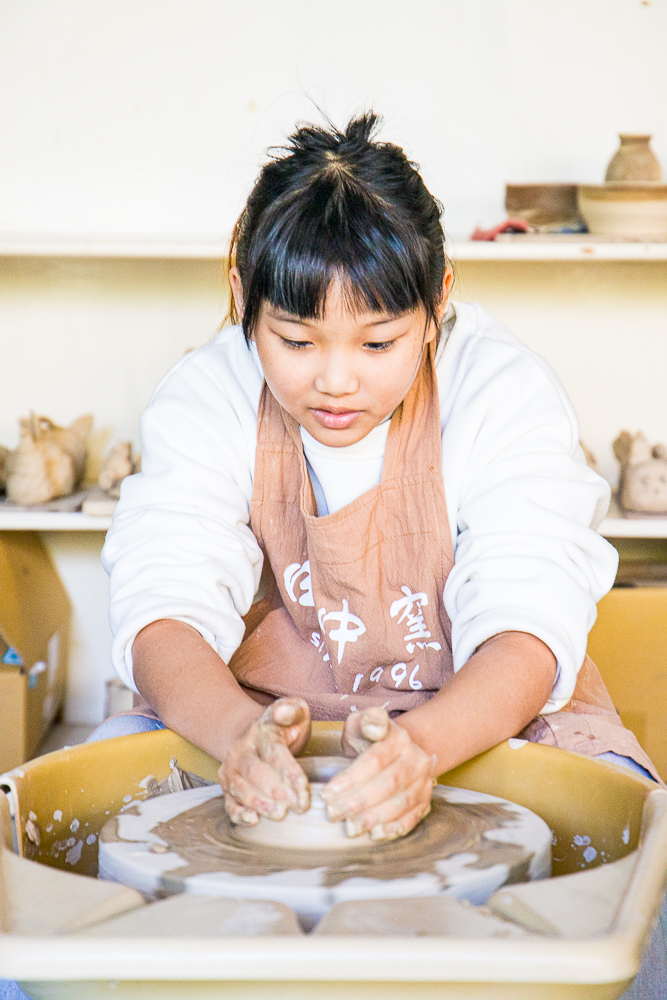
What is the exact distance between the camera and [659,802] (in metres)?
0.69

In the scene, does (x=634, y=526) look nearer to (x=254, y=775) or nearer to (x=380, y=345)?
(x=380, y=345)

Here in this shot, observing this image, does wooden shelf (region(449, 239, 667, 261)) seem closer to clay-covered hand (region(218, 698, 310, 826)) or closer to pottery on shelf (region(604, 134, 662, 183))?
pottery on shelf (region(604, 134, 662, 183))

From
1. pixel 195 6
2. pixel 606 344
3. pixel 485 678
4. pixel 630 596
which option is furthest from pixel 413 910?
pixel 195 6

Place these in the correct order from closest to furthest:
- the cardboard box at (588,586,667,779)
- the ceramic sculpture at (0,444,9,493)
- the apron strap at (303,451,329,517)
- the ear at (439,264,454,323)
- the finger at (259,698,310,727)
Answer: the finger at (259,698,310,727) < the ear at (439,264,454,323) < the apron strap at (303,451,329,517) < the cardboard box at (588,586,667,779) < the ceramic sculpture at (0,444,9,493)

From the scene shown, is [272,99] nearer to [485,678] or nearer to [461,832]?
[485,678]

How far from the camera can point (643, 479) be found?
1.73 m

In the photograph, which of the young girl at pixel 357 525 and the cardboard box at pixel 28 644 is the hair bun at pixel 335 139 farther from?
the cardboard box at pixel 28 644

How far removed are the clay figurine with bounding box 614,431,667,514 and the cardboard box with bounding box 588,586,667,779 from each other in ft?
0.61

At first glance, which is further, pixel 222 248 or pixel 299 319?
pixel 222 248

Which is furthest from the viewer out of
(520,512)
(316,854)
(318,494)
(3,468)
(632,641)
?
(3,468)

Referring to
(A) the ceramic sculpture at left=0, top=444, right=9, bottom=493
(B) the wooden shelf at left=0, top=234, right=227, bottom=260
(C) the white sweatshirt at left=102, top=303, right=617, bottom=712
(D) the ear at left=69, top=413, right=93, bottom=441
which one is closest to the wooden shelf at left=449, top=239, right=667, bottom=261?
(B) the wooden shelf at left=0, top=234, right=227, bottom=260

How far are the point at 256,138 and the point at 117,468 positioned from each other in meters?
0.69

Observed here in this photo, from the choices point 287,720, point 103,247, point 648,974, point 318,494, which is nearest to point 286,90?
point 103,247

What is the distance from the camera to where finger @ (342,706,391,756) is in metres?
0.72
